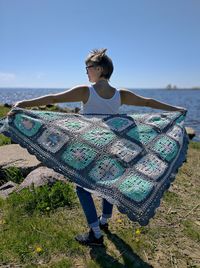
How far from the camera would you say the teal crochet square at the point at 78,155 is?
13.9ft

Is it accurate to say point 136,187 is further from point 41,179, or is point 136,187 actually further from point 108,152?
point 41,179

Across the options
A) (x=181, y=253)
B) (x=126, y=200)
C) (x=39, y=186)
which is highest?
(x=126, y=200)

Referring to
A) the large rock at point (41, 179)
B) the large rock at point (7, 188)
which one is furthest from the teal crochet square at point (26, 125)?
the large rock at point (7, 188)

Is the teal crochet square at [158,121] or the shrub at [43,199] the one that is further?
the shrub at [43,199]

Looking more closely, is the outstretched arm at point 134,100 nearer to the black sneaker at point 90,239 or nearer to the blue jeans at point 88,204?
the blue jeans at point 88,204

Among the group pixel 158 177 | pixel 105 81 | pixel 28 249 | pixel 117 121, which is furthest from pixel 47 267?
pixel 105 81

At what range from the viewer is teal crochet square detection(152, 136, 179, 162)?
15.1 ft

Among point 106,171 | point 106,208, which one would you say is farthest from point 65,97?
point 106,208

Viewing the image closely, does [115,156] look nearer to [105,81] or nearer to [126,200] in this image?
[126,200]

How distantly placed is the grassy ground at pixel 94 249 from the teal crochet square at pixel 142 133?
1.39 m

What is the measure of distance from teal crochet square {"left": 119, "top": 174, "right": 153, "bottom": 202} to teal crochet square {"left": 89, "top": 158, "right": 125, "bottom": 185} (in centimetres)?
13

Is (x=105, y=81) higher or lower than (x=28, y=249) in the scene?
higher

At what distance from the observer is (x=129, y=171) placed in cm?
425

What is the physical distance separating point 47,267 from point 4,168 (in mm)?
3309
